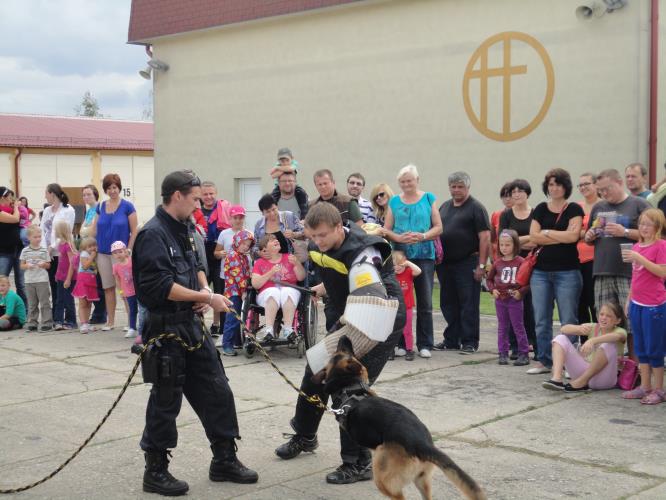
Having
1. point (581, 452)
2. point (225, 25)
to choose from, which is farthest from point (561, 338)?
point (225, 25)

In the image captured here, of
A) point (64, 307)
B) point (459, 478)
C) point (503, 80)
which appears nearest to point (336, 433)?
point (459, 478)

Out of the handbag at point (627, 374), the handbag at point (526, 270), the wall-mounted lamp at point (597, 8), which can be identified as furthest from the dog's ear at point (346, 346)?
the wall-mounted lamp at point (597, 8)

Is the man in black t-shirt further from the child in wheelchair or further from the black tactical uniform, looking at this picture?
the black tactical uniform

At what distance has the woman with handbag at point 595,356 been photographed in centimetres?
745

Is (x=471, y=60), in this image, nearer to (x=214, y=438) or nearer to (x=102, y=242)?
(x=102, y=242)

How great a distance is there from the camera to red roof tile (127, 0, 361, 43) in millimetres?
19359

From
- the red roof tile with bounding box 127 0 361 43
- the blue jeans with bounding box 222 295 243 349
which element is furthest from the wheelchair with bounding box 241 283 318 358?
the red roof tile with bounding box 127 0 361 43

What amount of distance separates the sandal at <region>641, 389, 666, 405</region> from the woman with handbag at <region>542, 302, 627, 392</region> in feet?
1.69

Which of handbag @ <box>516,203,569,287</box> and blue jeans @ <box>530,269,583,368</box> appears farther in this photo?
handbag @ <box>516,203,569,287</box>

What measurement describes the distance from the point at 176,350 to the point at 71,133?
37366 millimetres

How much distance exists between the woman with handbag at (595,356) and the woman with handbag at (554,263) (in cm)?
70

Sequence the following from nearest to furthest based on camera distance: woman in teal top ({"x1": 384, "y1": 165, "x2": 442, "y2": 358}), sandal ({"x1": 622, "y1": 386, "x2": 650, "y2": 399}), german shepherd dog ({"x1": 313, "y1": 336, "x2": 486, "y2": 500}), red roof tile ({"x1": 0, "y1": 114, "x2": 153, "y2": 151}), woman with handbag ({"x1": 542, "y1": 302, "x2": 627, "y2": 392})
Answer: german shepherd dog ({"x1": 313, "y1": 336, "x2": 486, "y2": 500}), sandal ({"x1": 622, "y1": 386, "x2": 650, "y2": 399}), woman with handbag ({"x1": 542, "y1": 302, "x2": 627, "y2": 392}), woman in teal top ({"x1": 384, "y1": 165, "x2": 442, "y2": 358}), red roof tile ({"x1": 0, "y1": 114, "x2": 153, "y2": 151})

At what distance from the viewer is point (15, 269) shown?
12586mm

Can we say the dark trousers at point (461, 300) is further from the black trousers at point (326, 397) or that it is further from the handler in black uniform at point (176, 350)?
the handler in black uniform at point (176, 350)
